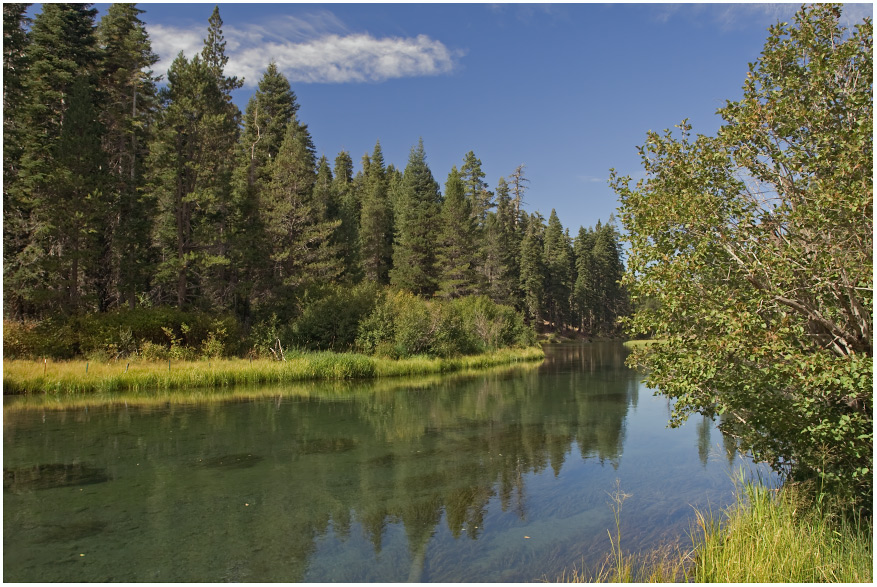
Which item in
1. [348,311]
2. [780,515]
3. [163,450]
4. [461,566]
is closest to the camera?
[780,515]

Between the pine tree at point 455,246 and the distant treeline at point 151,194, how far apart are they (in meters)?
0.18

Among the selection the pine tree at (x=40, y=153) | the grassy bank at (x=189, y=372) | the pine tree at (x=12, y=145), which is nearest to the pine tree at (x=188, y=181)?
the pine tree at (x=40, y=153)

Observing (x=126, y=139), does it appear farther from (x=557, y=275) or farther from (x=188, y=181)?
A: (x=557, y=275)

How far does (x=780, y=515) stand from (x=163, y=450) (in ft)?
44.4

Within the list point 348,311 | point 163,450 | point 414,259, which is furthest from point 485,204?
point 163,450

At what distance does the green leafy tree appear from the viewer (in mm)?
6438

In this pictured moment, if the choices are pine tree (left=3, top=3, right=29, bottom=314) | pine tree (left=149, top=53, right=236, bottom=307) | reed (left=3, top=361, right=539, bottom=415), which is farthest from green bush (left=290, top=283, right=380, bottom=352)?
pine tree (left=3, top=3, right=29, bottom=314)

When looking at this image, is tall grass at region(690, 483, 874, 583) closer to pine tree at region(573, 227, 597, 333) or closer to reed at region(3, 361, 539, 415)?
reed at region(3, 361, 539, 415)

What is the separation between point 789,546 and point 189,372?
958 inches

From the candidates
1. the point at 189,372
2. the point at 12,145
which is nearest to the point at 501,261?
the point at 189,372

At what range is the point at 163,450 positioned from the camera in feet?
45.9

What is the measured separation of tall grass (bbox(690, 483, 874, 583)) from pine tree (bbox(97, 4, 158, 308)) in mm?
32544

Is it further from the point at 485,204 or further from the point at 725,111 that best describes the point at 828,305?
the point at 485,204

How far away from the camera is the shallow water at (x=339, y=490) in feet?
25.5
